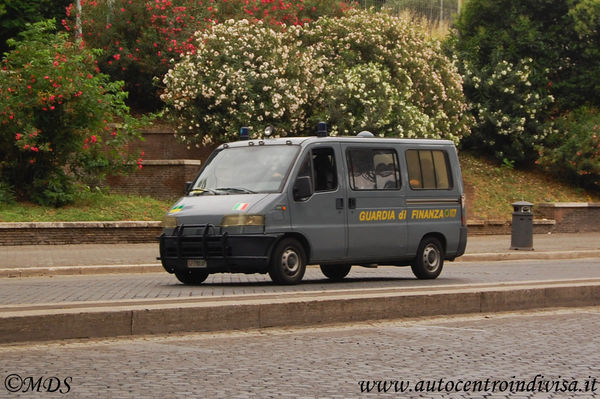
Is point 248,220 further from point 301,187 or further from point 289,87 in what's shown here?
point 289,87

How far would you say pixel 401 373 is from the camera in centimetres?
824

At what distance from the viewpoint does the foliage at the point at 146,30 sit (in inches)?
1329

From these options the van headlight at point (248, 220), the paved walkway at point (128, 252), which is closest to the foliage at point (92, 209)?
the paved walkway at point (128, 252)

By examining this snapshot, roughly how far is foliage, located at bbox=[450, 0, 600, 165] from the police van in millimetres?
20845

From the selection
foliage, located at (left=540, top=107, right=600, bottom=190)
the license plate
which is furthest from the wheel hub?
foliage, located at (left=540, top=107, right=600, bottom=190)

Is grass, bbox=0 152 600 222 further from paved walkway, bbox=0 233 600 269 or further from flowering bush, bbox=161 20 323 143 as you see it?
flowering bush, bbox=161 20 323 143

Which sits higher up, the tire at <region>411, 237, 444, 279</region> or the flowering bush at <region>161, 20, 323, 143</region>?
the flowering bush at <region>161, 20, 323, 143</region>

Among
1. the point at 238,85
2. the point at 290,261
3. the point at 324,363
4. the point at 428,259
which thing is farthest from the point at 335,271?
the point at 238,85

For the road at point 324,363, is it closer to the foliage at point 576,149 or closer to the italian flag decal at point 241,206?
Result: the italian flag decal at point 241,206

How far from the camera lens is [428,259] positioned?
56.1ft

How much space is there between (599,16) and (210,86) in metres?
15.6

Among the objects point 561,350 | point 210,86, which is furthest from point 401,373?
point 210,86

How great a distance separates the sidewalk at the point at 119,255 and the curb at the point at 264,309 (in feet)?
22.9

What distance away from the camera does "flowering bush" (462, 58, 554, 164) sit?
123 feet
